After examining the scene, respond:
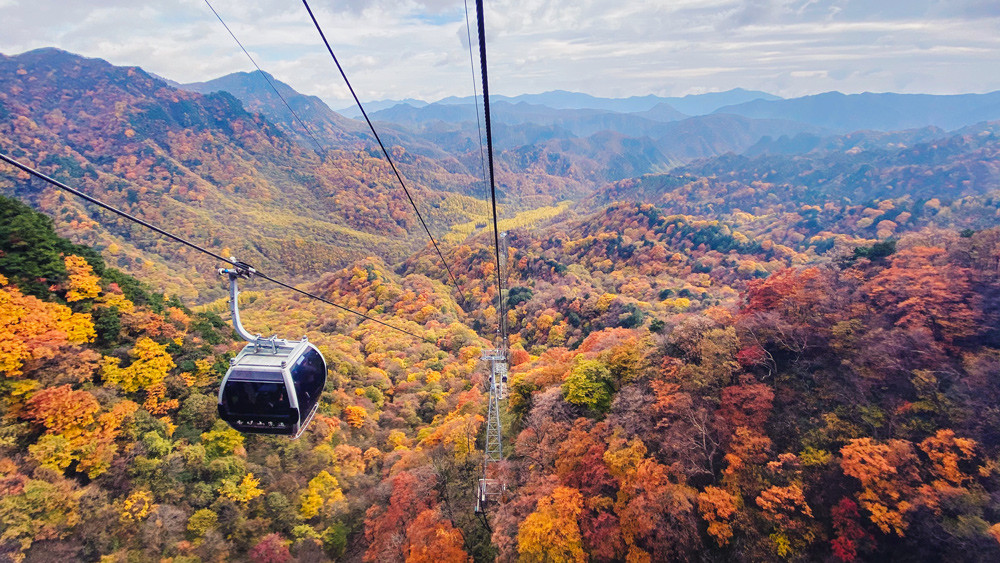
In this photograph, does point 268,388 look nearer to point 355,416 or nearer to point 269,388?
point 269,388

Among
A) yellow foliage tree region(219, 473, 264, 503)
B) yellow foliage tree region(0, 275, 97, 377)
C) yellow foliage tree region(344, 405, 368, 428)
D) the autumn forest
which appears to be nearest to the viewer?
the autumn forest

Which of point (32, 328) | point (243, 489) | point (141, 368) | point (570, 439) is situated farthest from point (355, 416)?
point (570, 439)

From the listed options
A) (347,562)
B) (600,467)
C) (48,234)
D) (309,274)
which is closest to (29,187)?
(309,274)

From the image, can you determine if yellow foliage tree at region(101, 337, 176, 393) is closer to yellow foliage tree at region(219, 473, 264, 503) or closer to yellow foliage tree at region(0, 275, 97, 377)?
yellow foliage tree at region(0, 275, 97, 377)

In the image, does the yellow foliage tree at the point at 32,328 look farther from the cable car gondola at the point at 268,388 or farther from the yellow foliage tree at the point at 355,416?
the cable car gondola at the point at 268,388

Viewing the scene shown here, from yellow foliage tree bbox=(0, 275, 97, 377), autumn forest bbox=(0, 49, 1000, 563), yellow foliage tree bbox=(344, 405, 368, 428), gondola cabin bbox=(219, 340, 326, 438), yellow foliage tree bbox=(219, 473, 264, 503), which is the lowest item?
yellow foliage tree bbox=(344, 405, 368, 428)

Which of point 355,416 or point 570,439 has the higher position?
point 570,439

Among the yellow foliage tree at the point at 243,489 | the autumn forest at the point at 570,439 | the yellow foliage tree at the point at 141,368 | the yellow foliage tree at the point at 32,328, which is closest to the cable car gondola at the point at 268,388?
the autumn forest at the point at 570,439

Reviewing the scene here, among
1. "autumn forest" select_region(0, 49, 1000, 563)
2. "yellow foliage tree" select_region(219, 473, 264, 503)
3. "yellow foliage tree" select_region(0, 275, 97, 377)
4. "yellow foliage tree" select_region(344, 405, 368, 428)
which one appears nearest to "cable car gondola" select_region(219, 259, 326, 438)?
"autumn forest" select_region(0, 49, 1000, 563)
